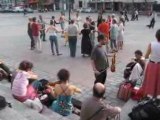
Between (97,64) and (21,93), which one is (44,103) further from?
(97,64)

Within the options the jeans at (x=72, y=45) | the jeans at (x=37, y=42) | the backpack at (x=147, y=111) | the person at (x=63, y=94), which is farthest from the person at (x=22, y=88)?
the jeans at (x=37, y=42)

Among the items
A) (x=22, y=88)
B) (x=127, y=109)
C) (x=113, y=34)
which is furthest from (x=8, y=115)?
(x=113, y=34)

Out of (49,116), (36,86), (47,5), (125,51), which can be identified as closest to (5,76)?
(36,86)

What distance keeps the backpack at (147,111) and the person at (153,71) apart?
0.86 meters

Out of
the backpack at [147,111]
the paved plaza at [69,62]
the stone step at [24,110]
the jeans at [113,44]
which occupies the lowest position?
the paved plaza at [69,62]

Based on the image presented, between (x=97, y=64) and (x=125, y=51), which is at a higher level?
(x=97, y=64)

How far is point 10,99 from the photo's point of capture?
24.6 feet

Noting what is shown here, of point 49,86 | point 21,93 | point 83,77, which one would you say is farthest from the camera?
point 83,77

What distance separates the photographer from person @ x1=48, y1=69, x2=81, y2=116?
7098mm

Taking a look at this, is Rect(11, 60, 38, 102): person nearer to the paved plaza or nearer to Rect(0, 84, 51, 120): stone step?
Rect(0, 84, 51, 120): stone step

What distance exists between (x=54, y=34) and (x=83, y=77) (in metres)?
4.99

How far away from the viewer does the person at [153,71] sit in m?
8.05

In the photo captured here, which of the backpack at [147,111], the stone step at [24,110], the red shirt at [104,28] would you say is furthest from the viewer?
the red shirt at [104,28]

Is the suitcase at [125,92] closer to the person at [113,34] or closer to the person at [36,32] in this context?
the person at [113,34]
